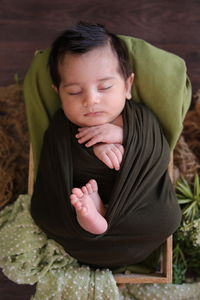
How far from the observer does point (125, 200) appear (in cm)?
125

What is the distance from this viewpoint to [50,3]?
1777mm

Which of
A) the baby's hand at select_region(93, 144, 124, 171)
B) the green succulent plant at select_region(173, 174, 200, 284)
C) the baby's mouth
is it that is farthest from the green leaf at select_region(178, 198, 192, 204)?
the baby's mouth

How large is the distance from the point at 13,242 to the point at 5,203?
30 cm

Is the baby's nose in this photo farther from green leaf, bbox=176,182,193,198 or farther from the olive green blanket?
green leaf, bbox=176,182,193,198

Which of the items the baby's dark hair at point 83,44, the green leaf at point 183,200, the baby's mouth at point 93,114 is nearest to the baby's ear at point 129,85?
the baby's dark hair at point 83,44

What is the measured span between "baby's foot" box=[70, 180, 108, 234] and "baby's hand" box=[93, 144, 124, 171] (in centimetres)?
9

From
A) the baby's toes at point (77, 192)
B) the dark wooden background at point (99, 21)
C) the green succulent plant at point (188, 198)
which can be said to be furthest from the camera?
the dark wooden background at point (99, 21)

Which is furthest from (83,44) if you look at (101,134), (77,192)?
(77,192)

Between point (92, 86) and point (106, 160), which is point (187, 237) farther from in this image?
point (92, 86)

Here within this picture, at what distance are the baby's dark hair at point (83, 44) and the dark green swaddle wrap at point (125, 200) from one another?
136mm

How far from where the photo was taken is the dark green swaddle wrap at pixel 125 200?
1245 millimetres

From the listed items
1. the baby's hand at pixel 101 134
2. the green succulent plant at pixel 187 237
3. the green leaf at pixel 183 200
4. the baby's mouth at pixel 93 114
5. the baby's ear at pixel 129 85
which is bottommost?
the green succulent plant at pixel 187 237

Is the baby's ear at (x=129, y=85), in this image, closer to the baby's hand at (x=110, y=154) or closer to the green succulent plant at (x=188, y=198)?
the baby's hand at (x=110, y=154)

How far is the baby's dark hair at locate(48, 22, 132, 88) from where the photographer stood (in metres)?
1.20
